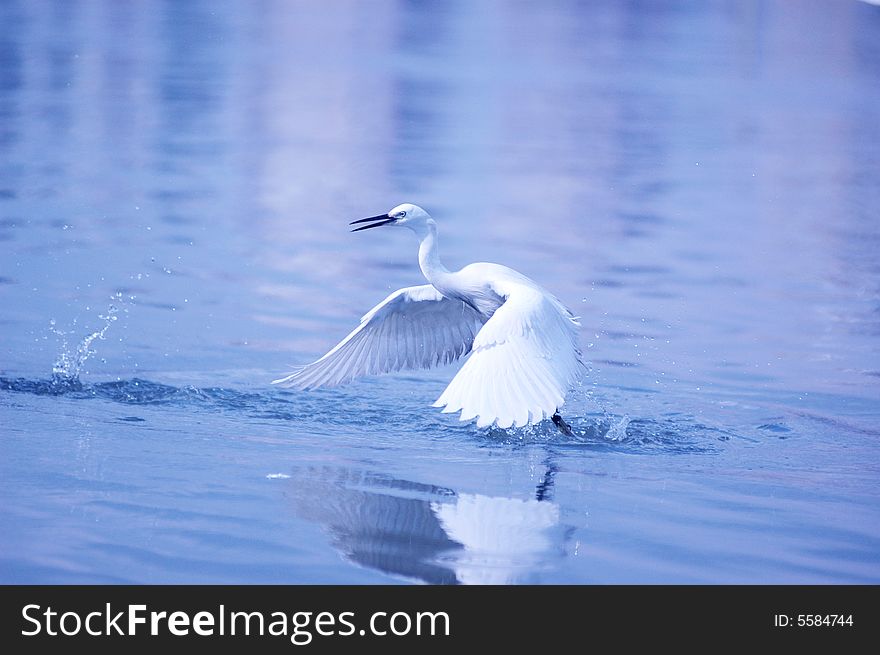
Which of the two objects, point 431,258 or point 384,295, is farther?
point 384,295

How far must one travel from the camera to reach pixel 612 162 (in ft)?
74.4

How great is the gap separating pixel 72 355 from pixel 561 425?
3764 mm

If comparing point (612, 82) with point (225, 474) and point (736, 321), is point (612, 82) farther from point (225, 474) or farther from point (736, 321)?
point (225, 474)

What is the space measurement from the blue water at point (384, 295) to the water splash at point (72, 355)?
3 centimetres

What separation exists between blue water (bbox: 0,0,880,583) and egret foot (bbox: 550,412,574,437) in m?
0.12

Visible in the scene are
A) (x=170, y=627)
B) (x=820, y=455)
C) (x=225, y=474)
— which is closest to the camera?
(x=170, y=627)

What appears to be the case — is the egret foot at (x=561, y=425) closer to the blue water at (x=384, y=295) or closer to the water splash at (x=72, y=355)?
the blue water at (x=384, y=295)

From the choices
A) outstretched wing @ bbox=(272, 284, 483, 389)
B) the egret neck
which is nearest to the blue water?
outstretched wing @ bbox=(272, 284, 483, 389)

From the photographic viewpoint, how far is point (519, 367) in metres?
8.86

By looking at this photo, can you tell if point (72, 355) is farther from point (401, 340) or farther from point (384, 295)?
point (384, 295)

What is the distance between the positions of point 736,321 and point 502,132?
12.5 metres

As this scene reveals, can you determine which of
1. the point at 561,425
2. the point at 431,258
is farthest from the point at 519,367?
the point at 431,258

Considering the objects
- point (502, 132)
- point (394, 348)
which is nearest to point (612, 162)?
point (502, 132)

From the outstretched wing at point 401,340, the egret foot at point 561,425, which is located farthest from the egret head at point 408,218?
the egret foot at point 561,425
